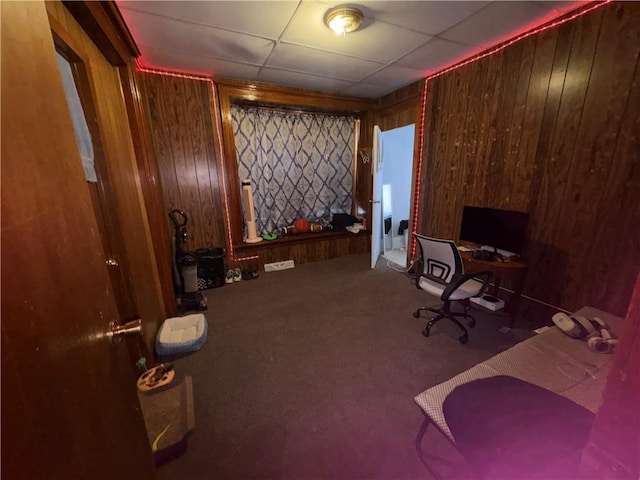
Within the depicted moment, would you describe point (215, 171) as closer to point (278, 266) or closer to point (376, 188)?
point (278, 266)

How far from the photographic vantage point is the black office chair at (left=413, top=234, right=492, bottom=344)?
199cm

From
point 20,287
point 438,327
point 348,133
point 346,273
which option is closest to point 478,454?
point 20,287

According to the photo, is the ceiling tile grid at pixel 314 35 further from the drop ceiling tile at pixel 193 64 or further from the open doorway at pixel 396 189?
the open doorway at pixel 396 189

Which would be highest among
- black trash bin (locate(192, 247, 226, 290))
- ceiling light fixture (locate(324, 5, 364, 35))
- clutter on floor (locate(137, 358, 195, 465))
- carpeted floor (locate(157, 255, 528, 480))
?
ceiling light fixture (locate(324, 5, 364, 35))

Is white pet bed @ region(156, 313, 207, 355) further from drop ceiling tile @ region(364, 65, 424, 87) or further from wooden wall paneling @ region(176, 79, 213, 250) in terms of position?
drop ceiling tile @ region(364, 65, 424, 87)

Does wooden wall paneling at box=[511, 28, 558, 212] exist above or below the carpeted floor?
above

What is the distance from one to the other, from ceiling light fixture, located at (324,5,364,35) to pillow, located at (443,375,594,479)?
7.68ft

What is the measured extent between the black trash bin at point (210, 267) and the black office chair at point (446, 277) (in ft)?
7.78

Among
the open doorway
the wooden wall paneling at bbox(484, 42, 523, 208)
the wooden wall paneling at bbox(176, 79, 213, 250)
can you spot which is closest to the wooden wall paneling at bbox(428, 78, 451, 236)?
the wooden wall paneling at bbox(484, 42, 523, 208)

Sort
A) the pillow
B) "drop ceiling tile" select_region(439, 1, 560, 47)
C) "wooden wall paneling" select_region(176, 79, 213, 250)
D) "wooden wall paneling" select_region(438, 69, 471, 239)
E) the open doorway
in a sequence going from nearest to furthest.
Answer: the pillow
"drop ceiling tile" select_region(439, 1, 560, 47)
"wooden wall paneling" select_region(438, 69, 471, 239)
"wooden wall paneling" select_region(176, 79, 213, 250)
the open doorway

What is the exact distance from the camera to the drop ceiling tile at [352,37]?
1904mm

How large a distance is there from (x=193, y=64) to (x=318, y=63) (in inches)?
52.0

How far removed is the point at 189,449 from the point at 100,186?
4.92 ft

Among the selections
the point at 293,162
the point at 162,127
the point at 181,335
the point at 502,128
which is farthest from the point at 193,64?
the point at 502,128
